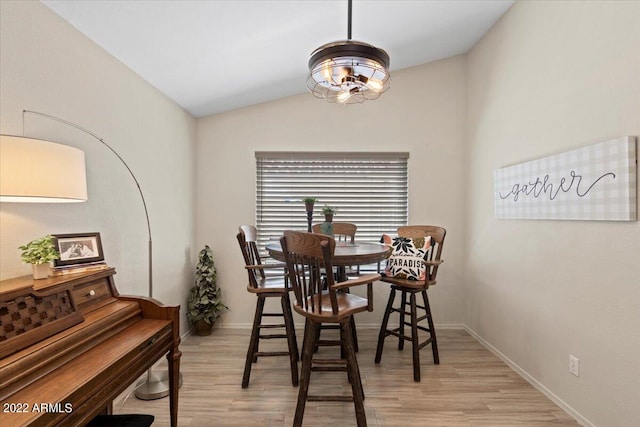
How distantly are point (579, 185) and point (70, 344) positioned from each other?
2824mm

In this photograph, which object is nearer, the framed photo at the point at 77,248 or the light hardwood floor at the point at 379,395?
the framed photo at the point at 77,248

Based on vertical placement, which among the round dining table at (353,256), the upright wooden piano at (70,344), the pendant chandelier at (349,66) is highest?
the pendant chandelier at (349,66)

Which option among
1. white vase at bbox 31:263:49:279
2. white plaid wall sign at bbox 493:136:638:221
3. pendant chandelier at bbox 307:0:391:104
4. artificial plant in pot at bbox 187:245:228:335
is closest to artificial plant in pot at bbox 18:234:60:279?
white vase at bbox 31:263:49:279

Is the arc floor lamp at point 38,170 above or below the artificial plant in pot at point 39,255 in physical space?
above

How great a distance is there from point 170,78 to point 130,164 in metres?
0.83

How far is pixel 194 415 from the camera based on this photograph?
2.15 m

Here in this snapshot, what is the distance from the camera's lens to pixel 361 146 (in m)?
3.76

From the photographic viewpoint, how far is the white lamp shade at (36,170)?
126 cm

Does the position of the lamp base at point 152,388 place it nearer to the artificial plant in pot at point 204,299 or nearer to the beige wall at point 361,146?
the artificial plant in pot at point 204,299

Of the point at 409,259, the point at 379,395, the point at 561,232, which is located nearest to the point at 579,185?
the point at 561,232

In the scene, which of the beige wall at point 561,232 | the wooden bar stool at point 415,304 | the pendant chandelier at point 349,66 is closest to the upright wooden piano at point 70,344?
the pendant chandelier at point 349,66

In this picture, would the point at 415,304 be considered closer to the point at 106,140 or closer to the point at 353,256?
the point at 353,256

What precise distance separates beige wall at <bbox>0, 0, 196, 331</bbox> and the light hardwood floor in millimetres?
864

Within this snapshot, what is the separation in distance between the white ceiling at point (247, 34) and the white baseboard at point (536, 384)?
3.01 meters
